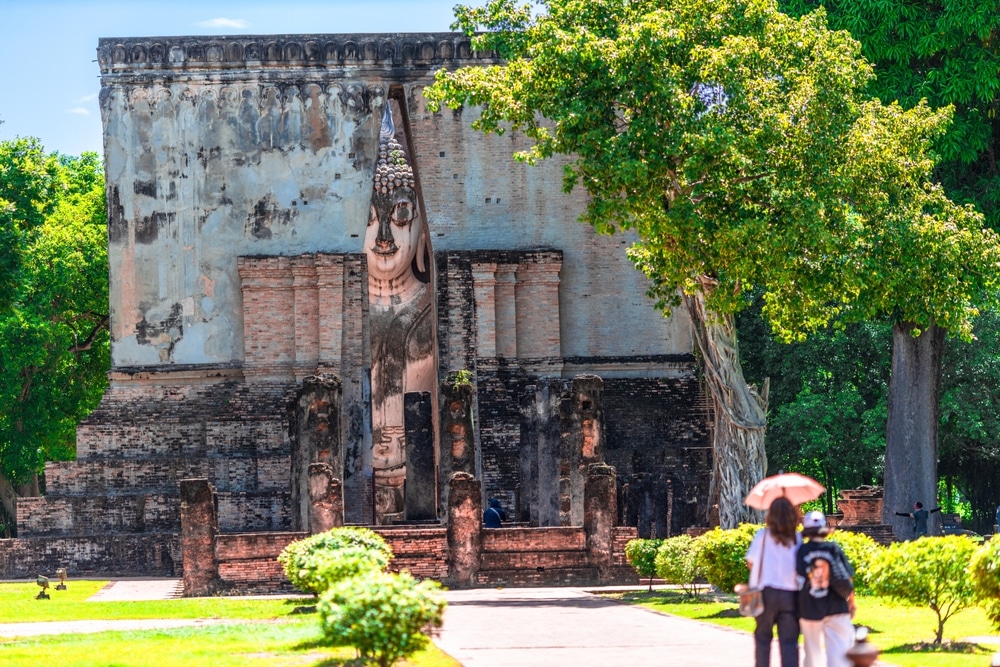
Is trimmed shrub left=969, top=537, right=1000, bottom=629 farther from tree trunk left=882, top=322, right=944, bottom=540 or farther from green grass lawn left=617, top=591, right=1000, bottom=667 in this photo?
tree trunk left=882, top=322, right=944, bottom=540

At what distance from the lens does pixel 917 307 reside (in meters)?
20.6

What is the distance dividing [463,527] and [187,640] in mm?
6710

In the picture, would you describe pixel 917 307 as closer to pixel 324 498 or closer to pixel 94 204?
pixel 324 498

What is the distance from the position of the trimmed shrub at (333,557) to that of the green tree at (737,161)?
18.3 feet

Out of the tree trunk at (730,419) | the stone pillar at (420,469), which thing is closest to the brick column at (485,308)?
the stone pillar at (420,469)

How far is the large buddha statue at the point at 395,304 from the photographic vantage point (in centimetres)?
3047

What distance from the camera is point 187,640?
511 inches

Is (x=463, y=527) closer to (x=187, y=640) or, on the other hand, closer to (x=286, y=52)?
(x=187, y=640)

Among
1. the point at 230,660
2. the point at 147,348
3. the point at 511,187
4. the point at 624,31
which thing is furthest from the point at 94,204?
the point at 230,660

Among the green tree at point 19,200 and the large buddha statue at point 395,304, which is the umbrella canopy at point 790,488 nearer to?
the green tree at point 19,200

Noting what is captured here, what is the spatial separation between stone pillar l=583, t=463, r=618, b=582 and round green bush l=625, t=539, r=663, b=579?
1118 millimetres

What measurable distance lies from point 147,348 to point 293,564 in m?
13.7

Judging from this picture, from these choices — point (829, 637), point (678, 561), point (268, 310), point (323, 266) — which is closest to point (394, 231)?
point (323, 266)

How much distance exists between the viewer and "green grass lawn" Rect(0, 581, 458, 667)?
444 inches
